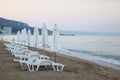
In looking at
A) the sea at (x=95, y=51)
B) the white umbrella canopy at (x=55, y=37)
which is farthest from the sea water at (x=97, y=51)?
the white umbrella canopy at (x=55, y=37)

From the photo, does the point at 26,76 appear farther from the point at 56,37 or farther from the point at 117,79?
the point at 56,37

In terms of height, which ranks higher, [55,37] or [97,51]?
[55,37]

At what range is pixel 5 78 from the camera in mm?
7902

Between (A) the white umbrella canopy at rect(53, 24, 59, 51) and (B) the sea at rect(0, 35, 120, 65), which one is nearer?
(A) the white umbrella canopy at rect(53, 24, 59, 51)

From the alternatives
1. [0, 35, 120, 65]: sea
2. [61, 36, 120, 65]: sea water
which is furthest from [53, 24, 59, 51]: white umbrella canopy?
[61, 36, 120, 65]: sea water

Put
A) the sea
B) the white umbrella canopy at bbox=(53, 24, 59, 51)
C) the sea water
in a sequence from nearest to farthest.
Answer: the white umbrella canopy at bbox=(53, 24, 59, 51), the sea, the sea water

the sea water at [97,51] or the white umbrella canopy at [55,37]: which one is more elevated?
the white umbrella canopy at [55,37]

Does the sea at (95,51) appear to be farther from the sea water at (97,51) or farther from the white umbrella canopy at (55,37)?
→ the white umbrella canopy at (55,37)

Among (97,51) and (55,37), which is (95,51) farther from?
(55,37)

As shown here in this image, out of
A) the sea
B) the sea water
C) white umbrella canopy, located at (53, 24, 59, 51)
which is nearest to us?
white umbrella canopy, located at (53, 24, 59, 51)

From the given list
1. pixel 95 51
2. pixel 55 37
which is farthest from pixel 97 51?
pixel 55 37

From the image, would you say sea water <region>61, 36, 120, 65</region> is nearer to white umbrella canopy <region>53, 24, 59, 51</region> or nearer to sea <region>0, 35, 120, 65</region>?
sea <region>0, 35, 120, 65</region>

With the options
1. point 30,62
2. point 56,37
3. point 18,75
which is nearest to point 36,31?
point 56,37

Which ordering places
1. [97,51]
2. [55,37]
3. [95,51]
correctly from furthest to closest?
[97,51] → [95,51] → [55,37]
